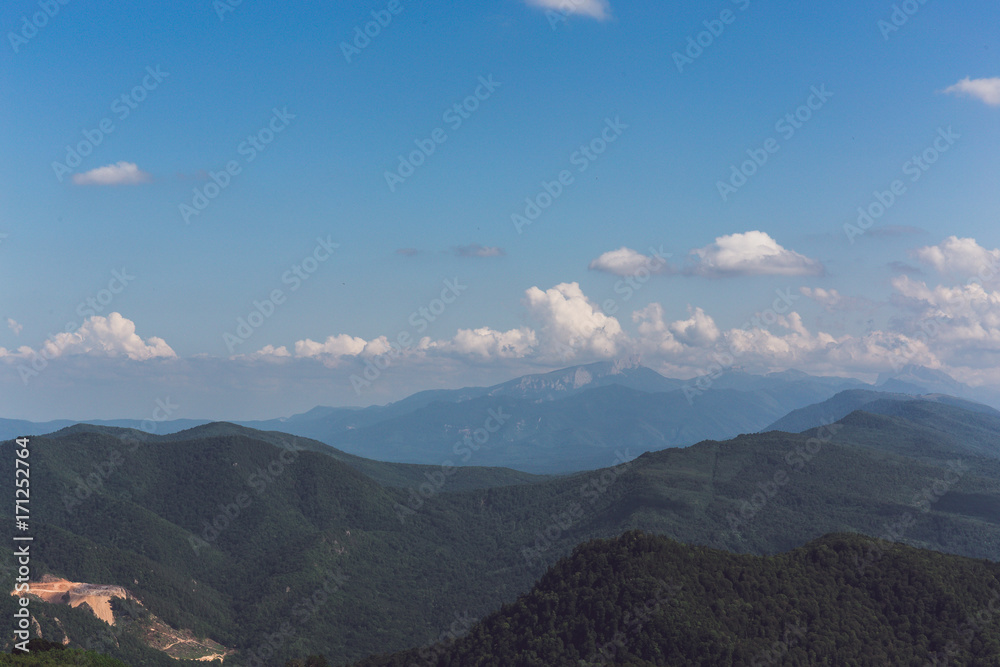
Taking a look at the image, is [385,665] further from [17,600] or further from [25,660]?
[17,600]

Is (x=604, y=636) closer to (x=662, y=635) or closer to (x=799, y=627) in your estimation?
(x=662, y=635)

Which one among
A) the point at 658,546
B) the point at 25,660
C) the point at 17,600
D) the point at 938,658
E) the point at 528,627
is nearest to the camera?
the point at 25,660

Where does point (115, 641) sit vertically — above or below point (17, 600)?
below

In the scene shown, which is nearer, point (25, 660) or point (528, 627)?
point (25, 660)

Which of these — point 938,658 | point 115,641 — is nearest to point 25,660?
point 115,641

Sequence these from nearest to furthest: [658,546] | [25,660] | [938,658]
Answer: [25,660] < [938,658] < [658,546]

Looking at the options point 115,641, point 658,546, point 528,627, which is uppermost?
point 658,546
